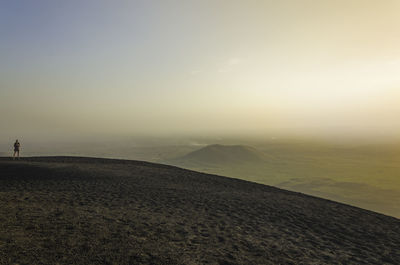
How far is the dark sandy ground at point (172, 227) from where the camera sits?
823 centimetres

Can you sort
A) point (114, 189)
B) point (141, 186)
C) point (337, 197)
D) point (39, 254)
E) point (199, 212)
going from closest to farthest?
point (39, 254), point (199, 212), point (114, 189), point (141, 186), point (337, 197)

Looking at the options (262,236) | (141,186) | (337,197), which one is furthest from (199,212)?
(337,197)

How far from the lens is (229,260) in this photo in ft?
27.6

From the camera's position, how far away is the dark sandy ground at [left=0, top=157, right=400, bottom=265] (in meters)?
8.23

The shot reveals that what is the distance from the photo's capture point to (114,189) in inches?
701

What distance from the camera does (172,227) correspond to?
435 inches

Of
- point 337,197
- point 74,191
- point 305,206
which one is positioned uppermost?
point 74,191

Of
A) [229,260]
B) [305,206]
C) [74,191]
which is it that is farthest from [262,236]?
[74,191]

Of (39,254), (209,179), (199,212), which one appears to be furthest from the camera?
(209,179)

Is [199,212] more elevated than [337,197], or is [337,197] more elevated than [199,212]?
[199,212]

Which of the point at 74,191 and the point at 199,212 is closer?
the point at 199,212

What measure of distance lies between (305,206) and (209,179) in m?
10.3

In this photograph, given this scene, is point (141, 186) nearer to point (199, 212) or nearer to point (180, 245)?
point (199, 212)

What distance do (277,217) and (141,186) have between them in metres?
10.7
